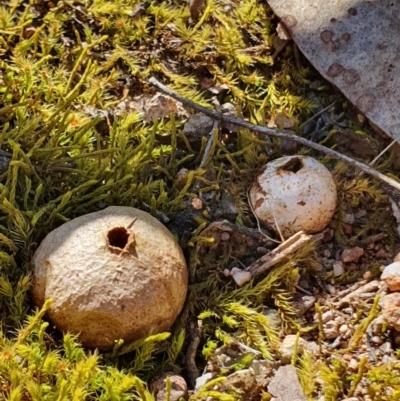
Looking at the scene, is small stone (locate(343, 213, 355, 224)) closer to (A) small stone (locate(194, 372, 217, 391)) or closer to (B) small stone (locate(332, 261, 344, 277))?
(B) small stone (locate(332, 261, 344, 277))

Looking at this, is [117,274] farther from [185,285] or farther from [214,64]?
[214,64]

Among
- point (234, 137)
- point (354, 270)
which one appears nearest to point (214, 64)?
point (234, 137)

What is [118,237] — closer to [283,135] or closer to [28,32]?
[283,135]

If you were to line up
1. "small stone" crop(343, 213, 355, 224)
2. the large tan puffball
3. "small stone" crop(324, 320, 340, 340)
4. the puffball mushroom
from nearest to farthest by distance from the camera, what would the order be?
the large tan puffball, "small stone" crop(324, 320, 340, 340), the puffball mushroom, "small stone" crop(343, 213, 355, 224)

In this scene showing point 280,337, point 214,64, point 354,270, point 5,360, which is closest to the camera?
point 5,360

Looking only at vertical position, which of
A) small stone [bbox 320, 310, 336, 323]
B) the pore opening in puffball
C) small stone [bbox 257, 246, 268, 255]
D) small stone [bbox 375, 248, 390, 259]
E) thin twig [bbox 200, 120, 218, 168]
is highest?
thin twig [bbox 200, 120, 218, 168]

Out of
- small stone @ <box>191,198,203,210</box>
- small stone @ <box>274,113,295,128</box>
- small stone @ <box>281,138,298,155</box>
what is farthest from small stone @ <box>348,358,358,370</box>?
small stone @ <box>274,113,295,128</box>
